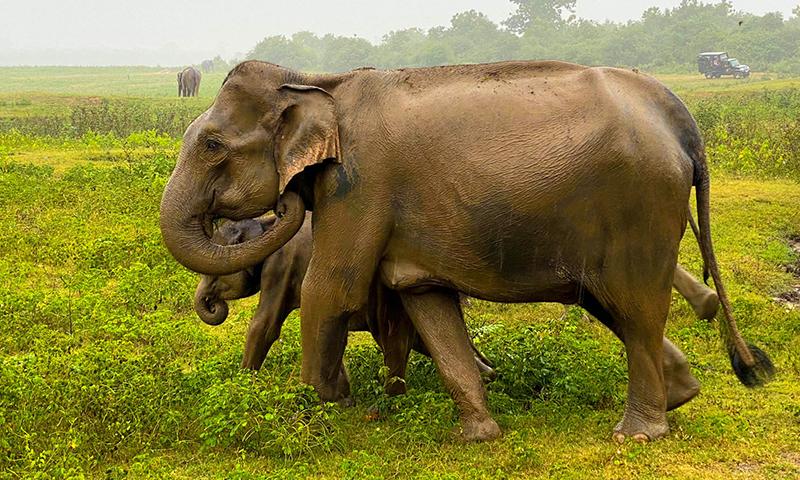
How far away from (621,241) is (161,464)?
281 centimetres

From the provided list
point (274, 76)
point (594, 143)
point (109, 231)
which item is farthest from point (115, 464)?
point (109, 231)

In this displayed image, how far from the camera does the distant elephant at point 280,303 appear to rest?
593 centimetres

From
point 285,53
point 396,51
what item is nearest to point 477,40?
point 396,51

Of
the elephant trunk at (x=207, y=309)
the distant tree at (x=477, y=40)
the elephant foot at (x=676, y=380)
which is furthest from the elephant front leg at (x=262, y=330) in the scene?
the distant tree at (x=477, y=40)

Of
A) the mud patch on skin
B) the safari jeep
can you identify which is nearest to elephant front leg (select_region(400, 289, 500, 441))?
the mud patch on skin

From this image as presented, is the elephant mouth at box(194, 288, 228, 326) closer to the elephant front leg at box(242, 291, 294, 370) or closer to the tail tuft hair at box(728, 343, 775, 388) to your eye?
the elephant front leg at box(242, 291, 294, 370)

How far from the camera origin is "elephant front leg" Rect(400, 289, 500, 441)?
5.37 metres

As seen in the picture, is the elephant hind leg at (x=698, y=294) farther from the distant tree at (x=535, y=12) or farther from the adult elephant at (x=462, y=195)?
the distant tree at (x=535, y=12)

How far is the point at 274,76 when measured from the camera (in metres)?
5.35

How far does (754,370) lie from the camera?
5488mm

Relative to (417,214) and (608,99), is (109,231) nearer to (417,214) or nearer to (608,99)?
(417,214)

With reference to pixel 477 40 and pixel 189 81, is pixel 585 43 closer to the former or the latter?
pixel 477 40

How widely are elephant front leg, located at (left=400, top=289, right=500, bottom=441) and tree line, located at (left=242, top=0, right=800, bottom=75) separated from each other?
48.6 m

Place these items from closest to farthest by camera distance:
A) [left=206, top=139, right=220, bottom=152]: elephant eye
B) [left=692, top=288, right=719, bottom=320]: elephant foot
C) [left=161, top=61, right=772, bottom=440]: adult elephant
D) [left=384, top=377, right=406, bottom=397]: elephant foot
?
[left=161, top=61, right=772, bottom=440]: adult elephant → [left=206, top=139, right=220, bottom=152]: elephant eye → [left=384, top=377, right=406, bottom=397]: elephant foot → [left=692, top=288, right=719, bottom=320]: elephant foot
